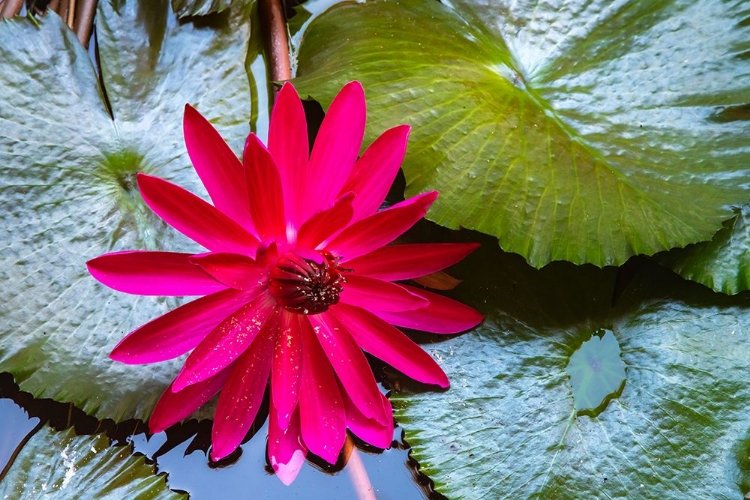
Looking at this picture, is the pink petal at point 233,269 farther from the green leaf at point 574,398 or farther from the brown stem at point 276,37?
the brown stem at point 276,37

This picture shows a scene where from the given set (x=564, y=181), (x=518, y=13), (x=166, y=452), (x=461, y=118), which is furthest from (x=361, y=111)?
(x=166, y=452)

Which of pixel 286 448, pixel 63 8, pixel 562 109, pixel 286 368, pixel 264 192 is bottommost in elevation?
pixel 286 448

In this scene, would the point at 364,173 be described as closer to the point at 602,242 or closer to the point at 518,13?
the point at 602,242

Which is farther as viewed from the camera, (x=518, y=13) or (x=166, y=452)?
(x=518, y=13)

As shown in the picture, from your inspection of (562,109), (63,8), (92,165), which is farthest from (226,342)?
(63,8)

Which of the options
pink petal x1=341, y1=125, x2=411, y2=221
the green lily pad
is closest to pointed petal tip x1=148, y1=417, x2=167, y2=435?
pink petal x1=341, y1=125, x2=411, y2=221

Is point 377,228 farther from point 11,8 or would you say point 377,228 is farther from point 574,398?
point 11,8
